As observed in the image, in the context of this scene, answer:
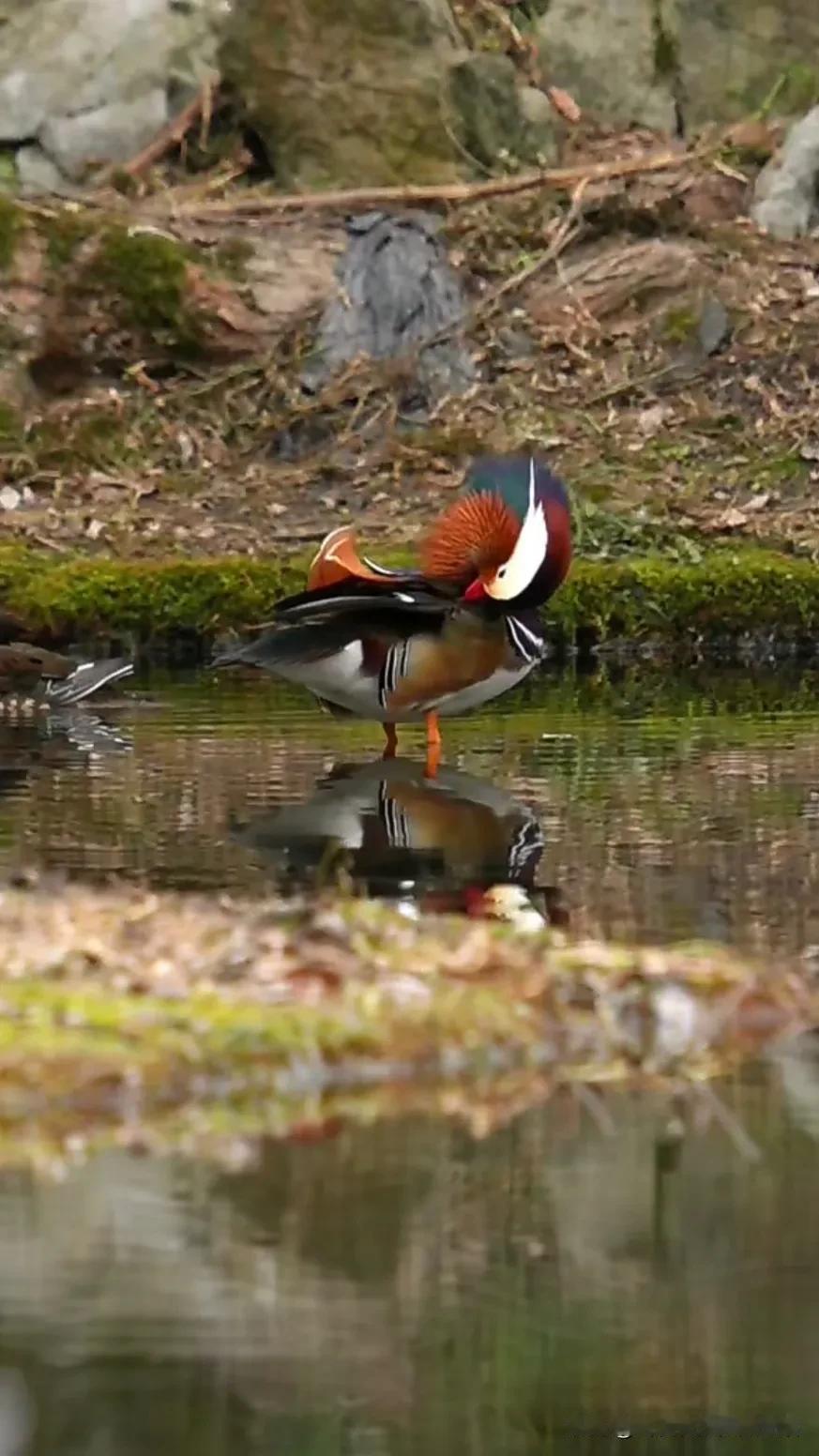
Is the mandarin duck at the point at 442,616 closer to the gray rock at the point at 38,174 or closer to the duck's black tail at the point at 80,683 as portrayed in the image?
the duck's black tail at the point at 80,683

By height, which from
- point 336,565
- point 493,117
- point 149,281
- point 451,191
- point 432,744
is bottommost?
point 432,744

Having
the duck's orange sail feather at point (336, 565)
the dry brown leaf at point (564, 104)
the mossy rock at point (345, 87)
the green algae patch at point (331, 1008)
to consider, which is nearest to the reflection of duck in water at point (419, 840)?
the duck's orange sail feather at point (336, 565)

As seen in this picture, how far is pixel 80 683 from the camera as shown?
32.9ft

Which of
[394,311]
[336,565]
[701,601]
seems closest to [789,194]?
[394,311]

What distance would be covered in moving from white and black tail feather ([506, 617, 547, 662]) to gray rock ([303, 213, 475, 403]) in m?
6.25

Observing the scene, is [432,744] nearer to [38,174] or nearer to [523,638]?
[523,638]

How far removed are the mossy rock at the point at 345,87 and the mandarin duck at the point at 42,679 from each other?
677 cm

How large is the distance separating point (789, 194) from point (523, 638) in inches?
321

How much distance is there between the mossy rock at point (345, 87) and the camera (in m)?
16.2

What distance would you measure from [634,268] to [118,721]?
6.60 meters

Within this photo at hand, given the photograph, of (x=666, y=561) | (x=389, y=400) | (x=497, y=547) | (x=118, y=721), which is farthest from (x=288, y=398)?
(x=497, y=547)

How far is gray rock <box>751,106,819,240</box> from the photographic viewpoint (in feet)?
51.3

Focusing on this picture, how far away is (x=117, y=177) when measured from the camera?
16.1 metres

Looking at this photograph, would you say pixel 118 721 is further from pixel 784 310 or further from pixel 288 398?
pixel 784 310
